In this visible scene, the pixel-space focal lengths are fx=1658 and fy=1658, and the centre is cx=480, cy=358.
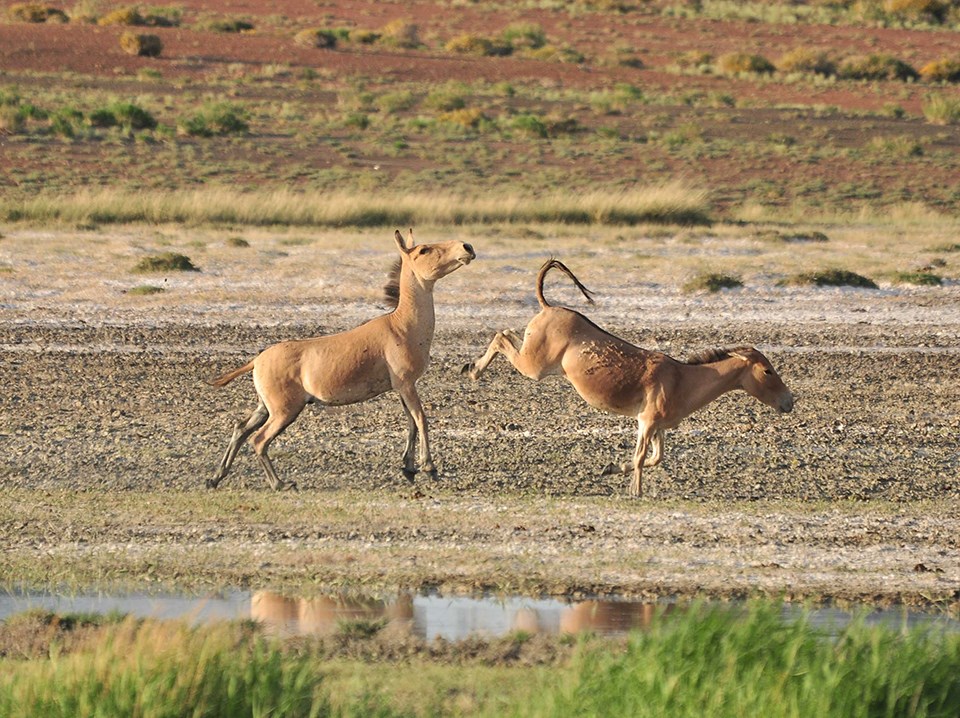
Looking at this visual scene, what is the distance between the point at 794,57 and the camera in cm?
7369

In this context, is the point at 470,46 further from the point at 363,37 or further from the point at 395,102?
the point at 395,102

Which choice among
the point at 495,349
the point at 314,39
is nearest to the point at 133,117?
the point at 314,39

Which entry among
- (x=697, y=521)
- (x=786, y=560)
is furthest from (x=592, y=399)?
(x=786, y=560)

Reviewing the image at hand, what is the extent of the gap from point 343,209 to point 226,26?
46.6m

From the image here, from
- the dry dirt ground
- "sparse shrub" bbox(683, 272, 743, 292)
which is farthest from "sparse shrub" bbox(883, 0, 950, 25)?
the dry dirt ground

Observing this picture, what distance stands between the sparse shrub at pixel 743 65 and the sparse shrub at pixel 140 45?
946 inches

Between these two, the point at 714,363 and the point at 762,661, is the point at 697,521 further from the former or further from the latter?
the point at 762,661

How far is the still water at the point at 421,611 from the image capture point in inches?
327

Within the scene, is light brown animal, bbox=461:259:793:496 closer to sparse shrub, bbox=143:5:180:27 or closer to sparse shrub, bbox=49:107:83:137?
sparse shrub, bbox=49:107:83:137

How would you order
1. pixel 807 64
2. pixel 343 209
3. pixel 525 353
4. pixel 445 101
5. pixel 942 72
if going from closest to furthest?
pixel 525 353, pixel 343 209, pixel 445 101, pixel 942 72, pixel 807 64

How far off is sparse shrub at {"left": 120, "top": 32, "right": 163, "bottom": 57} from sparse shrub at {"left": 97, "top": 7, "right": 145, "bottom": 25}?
9344 mm

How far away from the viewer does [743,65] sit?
71.9 meters

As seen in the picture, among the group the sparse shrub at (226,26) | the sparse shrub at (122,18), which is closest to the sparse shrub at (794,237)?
the sparse shrub at (226,26)

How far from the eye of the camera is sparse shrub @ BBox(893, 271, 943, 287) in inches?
1019
